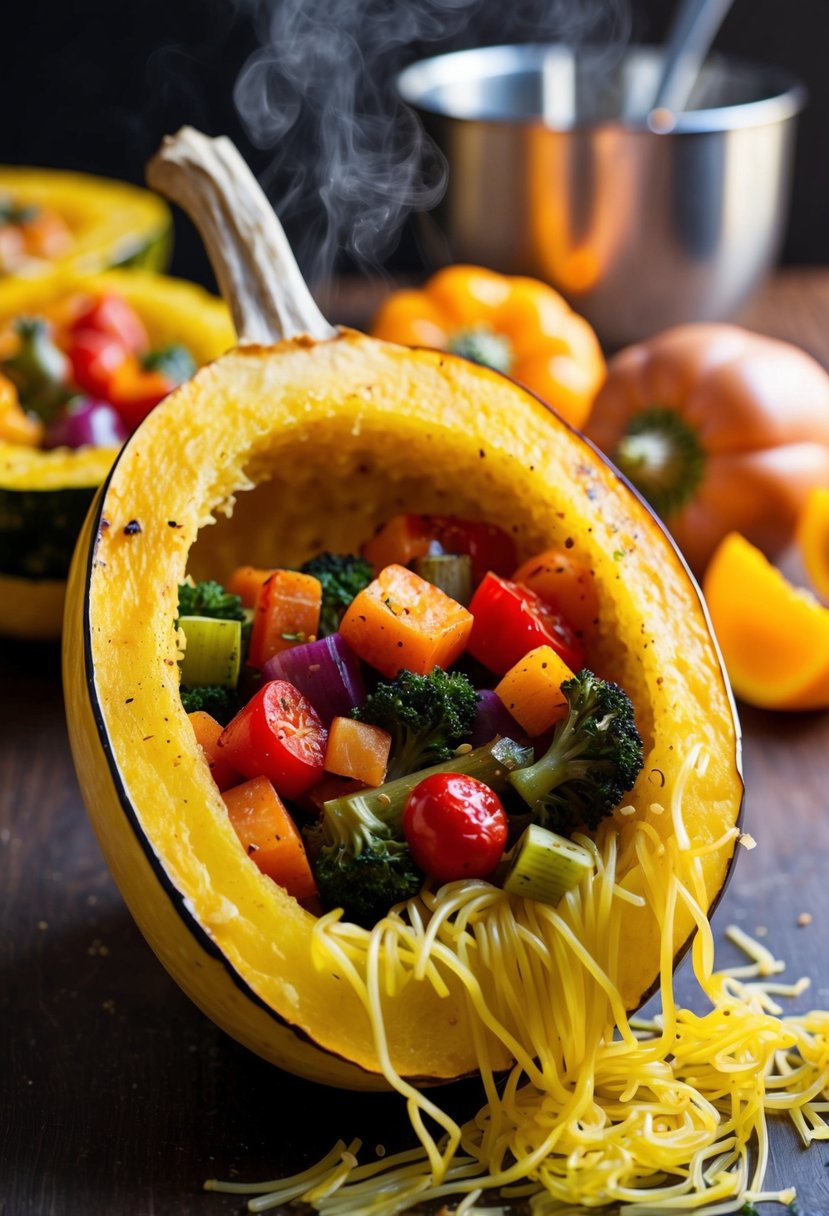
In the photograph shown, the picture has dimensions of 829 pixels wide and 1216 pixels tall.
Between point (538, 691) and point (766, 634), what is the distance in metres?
1.14

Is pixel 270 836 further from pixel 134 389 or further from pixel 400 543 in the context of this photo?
pixel 134 389

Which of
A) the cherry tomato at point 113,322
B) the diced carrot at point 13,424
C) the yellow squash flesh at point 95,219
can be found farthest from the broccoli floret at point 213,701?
the yellow squash flesh at point 95,219

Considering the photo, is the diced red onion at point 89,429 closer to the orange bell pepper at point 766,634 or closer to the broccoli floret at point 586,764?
the orange bell pepper at point 766,634

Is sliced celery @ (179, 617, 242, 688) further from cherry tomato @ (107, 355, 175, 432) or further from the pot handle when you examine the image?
cherry tomato @ (107, 355, 175, 432)

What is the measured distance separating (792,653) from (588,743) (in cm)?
120

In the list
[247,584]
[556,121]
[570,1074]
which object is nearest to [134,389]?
[247,584]

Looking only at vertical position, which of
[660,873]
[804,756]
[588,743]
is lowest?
[804,756]

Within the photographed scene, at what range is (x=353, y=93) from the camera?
5.43 metres

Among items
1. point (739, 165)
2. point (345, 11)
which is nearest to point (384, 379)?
point (739, 165)

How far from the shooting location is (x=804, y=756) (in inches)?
114

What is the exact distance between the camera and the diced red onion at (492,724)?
2.09m

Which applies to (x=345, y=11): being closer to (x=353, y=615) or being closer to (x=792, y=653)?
(x=792, y=653)

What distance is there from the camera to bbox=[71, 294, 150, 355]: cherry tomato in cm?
366

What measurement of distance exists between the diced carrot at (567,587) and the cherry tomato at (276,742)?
442mm
